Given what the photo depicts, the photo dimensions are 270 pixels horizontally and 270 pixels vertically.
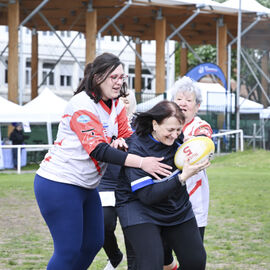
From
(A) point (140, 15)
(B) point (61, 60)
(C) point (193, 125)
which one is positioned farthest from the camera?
(B) point (61, 60)

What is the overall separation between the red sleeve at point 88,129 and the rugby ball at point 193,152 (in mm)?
528

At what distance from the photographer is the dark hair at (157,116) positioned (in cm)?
476

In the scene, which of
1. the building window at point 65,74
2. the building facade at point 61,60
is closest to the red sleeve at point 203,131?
the building facade at point 61,60

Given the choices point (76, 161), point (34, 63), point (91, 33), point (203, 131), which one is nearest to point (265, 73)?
point (91, 33)

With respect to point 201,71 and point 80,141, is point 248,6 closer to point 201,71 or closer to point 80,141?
point 201,71

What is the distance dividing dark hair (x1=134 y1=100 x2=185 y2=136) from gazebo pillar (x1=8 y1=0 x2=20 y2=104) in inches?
955

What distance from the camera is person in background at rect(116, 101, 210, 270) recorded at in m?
4.67

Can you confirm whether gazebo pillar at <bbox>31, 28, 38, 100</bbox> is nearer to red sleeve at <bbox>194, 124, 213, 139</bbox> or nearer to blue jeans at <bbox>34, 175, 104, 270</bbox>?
red sleeve at <bbox>194, 124, 213, 139</bbox>

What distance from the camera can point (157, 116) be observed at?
4.77m

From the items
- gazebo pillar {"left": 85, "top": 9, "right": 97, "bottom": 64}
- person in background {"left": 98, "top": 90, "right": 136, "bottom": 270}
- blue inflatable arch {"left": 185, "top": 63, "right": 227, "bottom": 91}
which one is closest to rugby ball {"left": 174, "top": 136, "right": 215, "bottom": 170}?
person in background {"left": 98, "top": 90, "right": 136, "bottom": 270}

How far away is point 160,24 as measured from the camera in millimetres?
33594

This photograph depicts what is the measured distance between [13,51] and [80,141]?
2476 centimetres

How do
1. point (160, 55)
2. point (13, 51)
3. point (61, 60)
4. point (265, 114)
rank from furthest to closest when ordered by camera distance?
1. point (61, 60)
2. point (160, 55)
3. point (265, 114)
4. point (13, 51)

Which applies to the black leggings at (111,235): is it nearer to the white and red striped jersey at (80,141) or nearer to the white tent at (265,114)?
the white and red striped jersey at (80,141)
